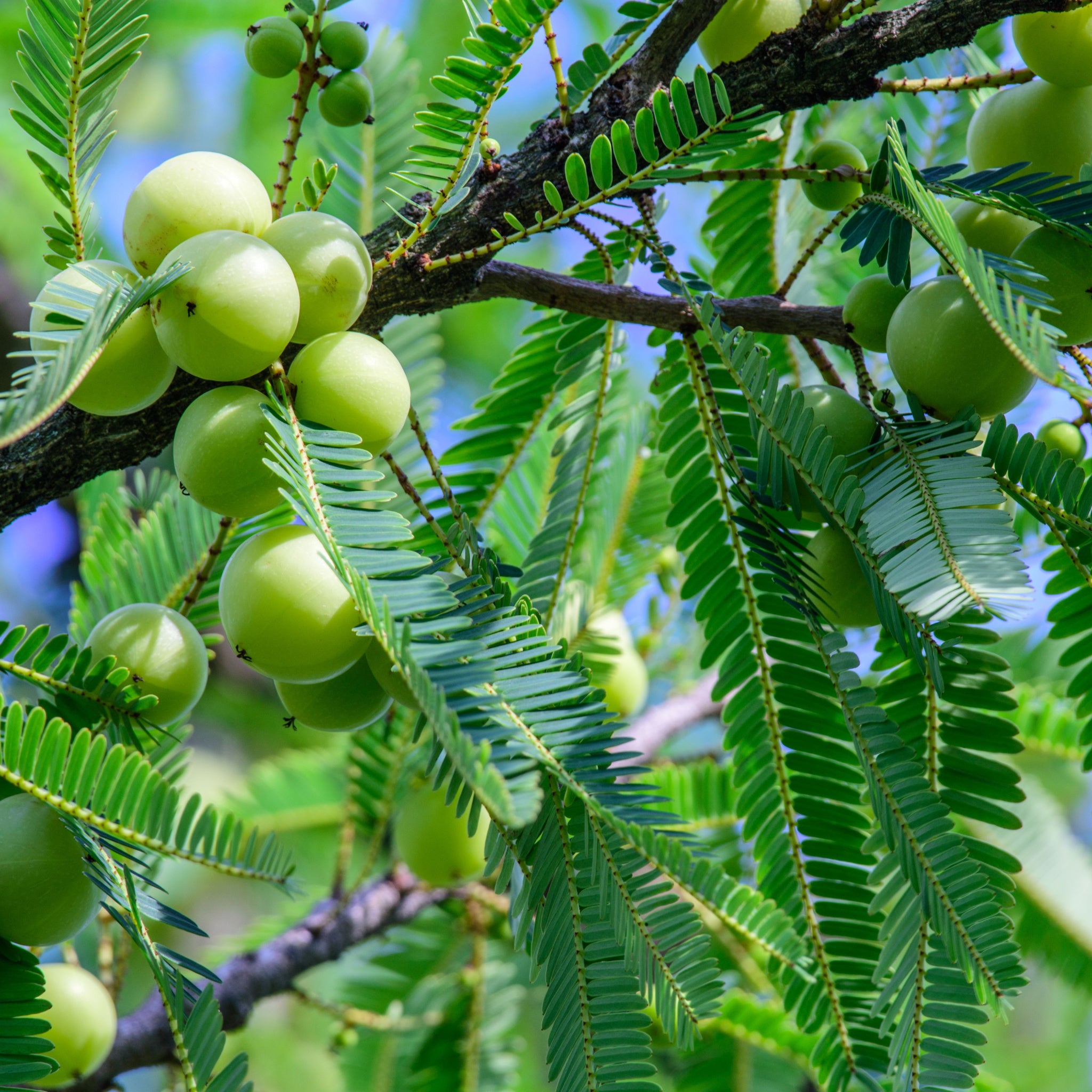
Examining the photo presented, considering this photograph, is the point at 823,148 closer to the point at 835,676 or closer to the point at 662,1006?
the point at 835,676

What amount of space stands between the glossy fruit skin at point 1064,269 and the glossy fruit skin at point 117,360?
2.24ft

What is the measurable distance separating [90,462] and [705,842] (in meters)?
0.61

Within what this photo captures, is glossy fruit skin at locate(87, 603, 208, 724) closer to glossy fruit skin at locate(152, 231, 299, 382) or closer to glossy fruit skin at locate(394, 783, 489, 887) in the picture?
glossy fruit skin at locate(152, 231, 299, 382)

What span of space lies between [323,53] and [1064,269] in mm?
638

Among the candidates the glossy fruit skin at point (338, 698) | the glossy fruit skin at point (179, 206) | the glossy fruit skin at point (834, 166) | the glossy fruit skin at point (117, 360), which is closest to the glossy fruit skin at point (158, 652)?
the glossy fruit skin at point (338, 698)

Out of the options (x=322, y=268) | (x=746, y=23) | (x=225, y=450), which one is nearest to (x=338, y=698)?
(x=225, y=450)

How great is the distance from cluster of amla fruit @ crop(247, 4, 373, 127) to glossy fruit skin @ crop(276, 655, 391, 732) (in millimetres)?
483

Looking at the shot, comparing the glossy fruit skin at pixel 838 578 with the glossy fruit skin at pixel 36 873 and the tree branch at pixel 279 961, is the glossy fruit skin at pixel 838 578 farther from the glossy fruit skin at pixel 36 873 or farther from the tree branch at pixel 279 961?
the tree branch at pixel 279 961

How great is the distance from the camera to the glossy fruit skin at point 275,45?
81 cm

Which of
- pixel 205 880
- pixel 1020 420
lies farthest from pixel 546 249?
pixel 205 880

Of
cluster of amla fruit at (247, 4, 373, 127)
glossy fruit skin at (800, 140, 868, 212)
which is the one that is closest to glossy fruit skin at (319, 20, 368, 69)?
cluster of amla fruit at (247, 4, 373, 127)

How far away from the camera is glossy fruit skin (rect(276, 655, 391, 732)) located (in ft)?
2.61

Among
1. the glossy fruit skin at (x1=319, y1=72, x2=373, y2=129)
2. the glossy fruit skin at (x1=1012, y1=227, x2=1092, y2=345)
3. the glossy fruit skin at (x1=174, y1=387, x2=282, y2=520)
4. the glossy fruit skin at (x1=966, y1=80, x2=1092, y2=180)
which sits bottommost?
the glossy fruit skin at (x1=174, y1=387, x2=282, y2=520)

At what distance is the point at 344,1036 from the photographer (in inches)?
62.2
